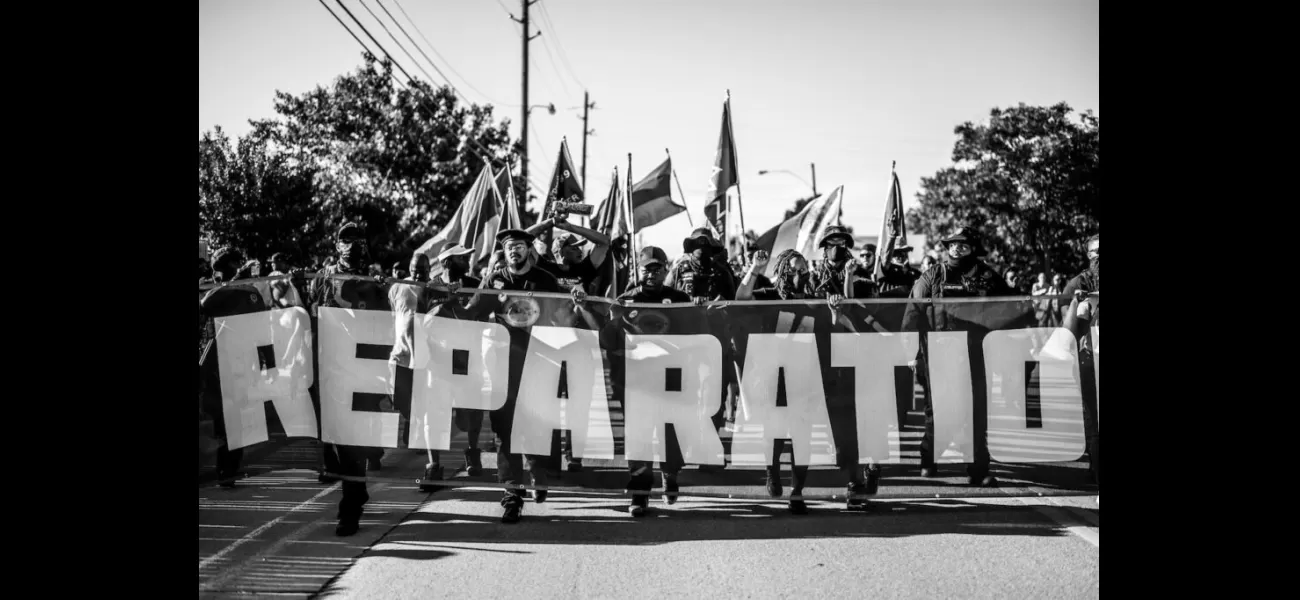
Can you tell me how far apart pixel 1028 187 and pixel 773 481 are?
31542 millimetres

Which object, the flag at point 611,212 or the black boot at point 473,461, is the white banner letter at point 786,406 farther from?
the flag at point 611,212

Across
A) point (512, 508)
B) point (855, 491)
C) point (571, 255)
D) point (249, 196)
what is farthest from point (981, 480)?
point (249, 196)

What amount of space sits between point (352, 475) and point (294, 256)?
17691mm

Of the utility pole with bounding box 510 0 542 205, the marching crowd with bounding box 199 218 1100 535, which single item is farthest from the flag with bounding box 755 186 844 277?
the utility pole with bounding box 510 0 542 205

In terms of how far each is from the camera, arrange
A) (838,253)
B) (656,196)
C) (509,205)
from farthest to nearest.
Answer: (509,205) < (656,196) < (838,253)

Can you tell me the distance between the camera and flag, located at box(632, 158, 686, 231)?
13.5m

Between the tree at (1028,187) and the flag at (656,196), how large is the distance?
21.8m

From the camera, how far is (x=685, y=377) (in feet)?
20.3

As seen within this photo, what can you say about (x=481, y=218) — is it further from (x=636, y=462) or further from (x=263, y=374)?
(x=636, y=462)

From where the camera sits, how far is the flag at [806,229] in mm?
13594
